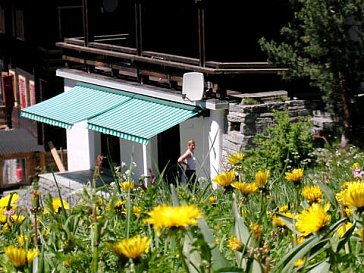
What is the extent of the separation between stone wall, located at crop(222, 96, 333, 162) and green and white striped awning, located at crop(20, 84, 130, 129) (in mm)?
3224

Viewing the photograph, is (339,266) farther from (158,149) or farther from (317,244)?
(158,149)

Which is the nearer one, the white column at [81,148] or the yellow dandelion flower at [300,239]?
the yellow dandelion flower at [300,239]

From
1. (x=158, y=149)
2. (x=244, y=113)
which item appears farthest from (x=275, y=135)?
(x=158, y=149)

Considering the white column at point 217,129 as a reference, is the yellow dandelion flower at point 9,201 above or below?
above

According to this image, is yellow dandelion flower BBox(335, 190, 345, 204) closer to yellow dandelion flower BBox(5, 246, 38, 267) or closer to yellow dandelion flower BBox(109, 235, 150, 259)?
yellow dandelion flower BBox(109, 235, 150, 259)

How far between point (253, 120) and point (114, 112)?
338 centimetres

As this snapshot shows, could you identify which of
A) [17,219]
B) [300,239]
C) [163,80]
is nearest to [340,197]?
[300,239]

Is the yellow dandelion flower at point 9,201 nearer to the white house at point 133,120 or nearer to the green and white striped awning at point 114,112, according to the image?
the white house at point 133,120

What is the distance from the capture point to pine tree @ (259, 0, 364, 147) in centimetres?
1363

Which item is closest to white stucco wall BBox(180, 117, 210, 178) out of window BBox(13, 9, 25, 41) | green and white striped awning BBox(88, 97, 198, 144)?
green and white striped awning BBox(88, 97, 198, 144)

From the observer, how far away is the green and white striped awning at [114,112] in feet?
53.1

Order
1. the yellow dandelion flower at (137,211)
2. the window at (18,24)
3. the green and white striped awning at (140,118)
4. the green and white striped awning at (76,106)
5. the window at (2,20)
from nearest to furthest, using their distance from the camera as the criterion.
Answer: the yellow dandelion flower at (137,211) < the green and white striped awning at (140,118) < the green and white striped awning at (76,106) < the window at (18,24) < the window at (2,20)

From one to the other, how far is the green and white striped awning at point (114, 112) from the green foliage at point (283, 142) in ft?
5.91

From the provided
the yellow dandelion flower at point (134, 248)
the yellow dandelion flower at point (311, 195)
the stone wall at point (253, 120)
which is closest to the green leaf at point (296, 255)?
the yellow dandelion flower at point (134, 248)
